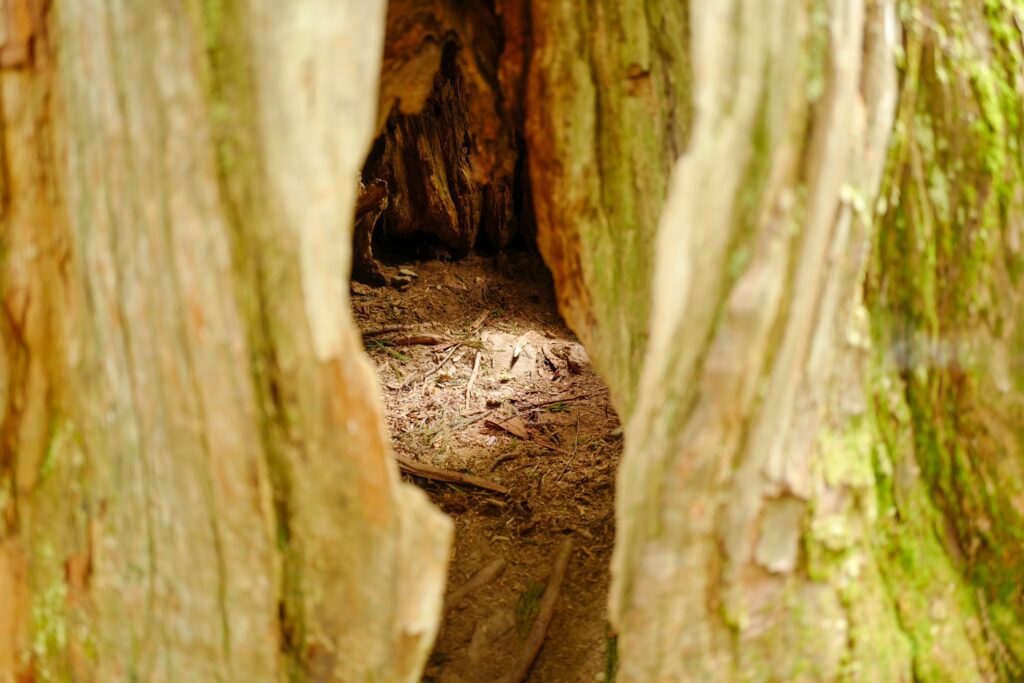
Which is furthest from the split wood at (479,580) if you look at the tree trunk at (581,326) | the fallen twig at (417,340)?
the fallen twig at (417,340)

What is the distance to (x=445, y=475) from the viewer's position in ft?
12.4

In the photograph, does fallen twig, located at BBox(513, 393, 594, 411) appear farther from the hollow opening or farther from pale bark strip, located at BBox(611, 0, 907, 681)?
pale bark strip, located at BBox(611, 0, 907, 681)

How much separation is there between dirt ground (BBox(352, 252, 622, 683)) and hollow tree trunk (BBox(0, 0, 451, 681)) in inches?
58.6

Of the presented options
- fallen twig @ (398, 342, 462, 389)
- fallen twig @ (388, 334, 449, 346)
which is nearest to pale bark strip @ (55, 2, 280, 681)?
fallen twig @ (398, 342, 462, 389)

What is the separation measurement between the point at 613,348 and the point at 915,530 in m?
0.79

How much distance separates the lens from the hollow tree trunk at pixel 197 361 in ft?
4.17

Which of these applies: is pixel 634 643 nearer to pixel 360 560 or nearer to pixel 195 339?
pixel 360 560

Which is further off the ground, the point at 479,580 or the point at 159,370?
the point at 159,370

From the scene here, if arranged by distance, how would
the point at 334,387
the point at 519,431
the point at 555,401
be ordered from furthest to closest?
the point at 555,401
the point at 519,431
the point at 334,387

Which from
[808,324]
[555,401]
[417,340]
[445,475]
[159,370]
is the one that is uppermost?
[808,324]

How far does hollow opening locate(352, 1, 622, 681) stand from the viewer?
2.08m

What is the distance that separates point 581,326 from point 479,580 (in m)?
1.62

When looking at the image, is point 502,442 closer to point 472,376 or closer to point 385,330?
point 472,376

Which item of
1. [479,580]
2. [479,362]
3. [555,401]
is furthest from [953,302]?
[479,362]
